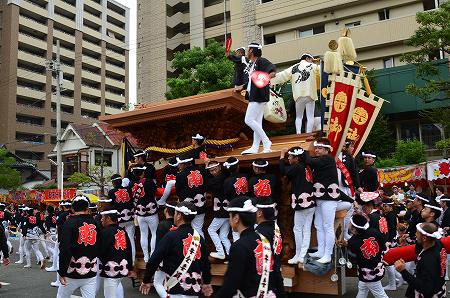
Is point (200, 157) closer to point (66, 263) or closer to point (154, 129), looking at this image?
point (154, 129)

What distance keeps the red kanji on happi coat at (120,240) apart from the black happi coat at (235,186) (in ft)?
5.50

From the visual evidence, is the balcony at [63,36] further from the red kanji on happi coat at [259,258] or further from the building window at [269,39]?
the red kanji on happi coat at [259,258]

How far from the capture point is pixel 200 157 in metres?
8.01

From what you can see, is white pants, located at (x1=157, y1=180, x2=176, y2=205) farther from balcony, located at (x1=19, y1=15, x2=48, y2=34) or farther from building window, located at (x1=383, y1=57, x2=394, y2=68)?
balcony, located at (x1=19, y1=15, x2=48, y2=34)

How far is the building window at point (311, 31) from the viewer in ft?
101

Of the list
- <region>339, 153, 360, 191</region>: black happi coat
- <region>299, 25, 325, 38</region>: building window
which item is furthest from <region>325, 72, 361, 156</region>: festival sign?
<region>299, 25, 325, 38</region>: building window

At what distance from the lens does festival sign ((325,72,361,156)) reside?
732 cm

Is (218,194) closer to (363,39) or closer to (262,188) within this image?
(262,188)

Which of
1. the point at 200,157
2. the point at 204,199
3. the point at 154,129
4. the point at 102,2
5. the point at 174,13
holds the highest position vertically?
the point at 102,2

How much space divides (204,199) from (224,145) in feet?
4.64

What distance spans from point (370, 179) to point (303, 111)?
72.8 inches

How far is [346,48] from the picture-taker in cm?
810

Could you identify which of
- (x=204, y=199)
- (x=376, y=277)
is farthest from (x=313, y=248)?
(x=204, y=199)

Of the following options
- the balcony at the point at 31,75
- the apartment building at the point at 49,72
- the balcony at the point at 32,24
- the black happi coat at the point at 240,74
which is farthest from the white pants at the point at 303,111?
the balcony at the point at 32,24
